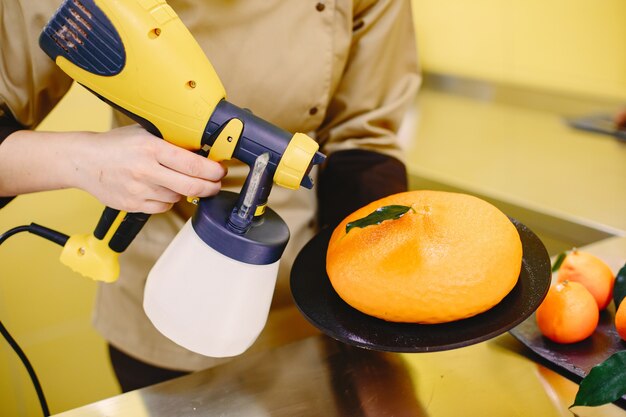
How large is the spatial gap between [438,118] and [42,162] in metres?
1.57

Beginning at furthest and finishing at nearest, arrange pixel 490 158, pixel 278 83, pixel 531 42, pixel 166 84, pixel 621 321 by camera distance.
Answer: pixel 531 42, pixel 490 158, pixel 278 83, pixel 621 321, pixel 166 84

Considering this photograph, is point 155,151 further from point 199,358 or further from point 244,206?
point 199,358

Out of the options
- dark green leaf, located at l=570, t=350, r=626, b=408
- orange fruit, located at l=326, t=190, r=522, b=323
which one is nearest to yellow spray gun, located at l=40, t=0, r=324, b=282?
orange fruit, located at l=326, t=190, r=522, b=323

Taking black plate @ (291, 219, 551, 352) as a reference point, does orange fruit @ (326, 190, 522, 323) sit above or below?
above

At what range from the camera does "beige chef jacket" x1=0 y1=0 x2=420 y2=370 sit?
773 mm

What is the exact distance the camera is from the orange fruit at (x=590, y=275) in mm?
773

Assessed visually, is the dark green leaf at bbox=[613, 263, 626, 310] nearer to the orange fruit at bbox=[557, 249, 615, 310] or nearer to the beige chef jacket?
the orange fruit at bbox=[557, 249, 615, 310]

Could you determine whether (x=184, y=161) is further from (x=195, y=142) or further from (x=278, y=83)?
(x=278, y=83)

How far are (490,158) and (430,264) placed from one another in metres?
→ 1.08

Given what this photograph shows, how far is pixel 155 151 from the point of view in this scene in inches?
23.9

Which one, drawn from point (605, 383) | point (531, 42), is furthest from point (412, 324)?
point (531, 42)

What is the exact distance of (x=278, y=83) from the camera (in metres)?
0.90

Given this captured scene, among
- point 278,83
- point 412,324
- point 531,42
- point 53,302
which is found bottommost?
point 53,302

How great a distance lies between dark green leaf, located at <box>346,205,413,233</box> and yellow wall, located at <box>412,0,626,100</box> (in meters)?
1.49
